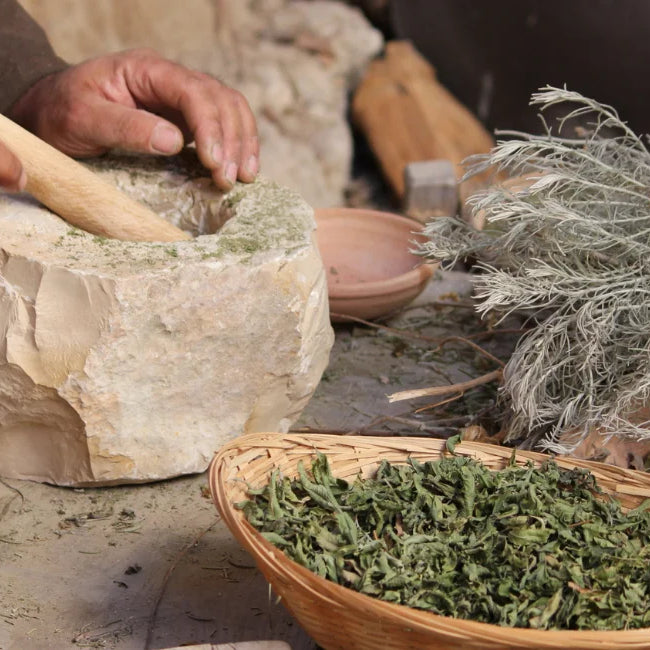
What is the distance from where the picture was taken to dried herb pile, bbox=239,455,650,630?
1.33 m

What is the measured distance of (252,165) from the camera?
2107mm

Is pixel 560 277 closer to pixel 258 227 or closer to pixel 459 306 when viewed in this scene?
pixel 258 227

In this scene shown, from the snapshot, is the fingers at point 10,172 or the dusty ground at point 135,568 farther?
the fingers at point 10,172

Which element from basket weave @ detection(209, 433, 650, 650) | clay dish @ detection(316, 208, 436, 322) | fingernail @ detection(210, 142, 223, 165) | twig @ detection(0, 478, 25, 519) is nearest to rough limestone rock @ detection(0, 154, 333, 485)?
twig @ detection(0, 478, 25, 519)

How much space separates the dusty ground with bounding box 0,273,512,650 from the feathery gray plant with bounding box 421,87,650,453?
0.93 feet

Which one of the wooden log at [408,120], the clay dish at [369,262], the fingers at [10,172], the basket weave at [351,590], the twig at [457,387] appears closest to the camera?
the basket weave at [351,590]

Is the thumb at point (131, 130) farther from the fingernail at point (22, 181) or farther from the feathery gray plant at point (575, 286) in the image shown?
the feathery gray plant at point (575, 286)

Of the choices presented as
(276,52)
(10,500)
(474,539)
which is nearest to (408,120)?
(276,52)

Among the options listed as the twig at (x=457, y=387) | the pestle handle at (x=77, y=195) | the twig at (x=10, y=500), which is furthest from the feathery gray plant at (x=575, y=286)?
the twig at (x=10, y=500)

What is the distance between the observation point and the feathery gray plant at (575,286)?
5.78ft

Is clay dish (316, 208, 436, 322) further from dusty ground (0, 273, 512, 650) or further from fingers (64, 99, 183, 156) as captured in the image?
fingers (64, 99, 183, 156)

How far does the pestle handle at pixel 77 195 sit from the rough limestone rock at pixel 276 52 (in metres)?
2.15

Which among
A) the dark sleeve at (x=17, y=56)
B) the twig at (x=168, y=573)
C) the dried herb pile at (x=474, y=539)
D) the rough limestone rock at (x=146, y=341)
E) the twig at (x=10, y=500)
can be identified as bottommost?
the twig at (x=168, y=573)

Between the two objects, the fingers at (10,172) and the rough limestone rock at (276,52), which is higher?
the fingers at (10,172)
